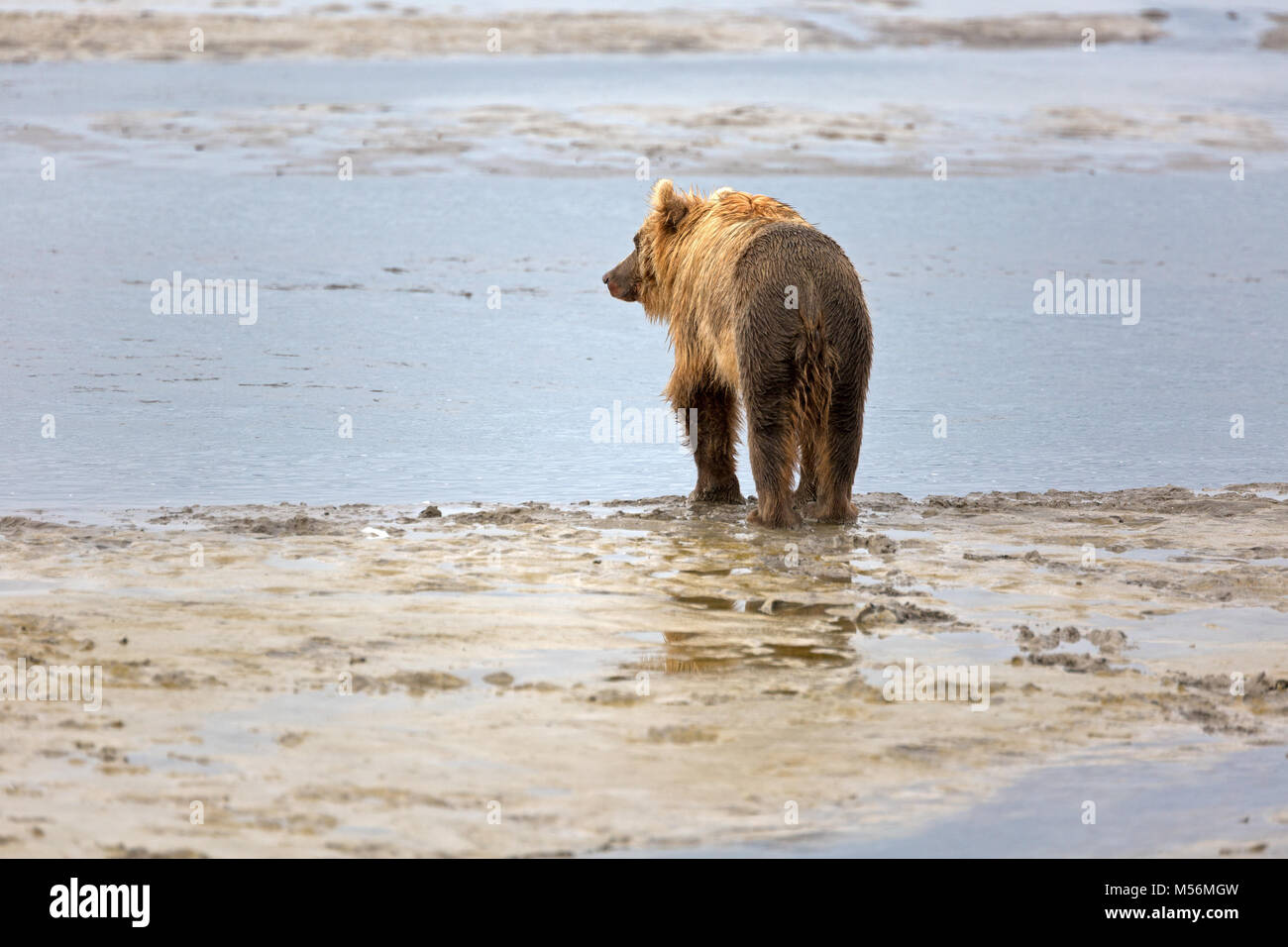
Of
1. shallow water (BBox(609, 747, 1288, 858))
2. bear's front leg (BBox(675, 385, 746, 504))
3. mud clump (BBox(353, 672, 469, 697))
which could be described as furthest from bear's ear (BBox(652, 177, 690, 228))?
shallow water (BBox(609, 747, 1288, 858))

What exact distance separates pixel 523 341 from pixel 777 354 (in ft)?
16.2

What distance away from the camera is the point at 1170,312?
46.1 feet

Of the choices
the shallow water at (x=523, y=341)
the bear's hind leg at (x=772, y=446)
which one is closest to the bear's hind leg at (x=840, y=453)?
the bear's hind leg at (x=772, y=446)

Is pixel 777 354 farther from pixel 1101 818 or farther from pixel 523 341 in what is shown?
pixel 523 341

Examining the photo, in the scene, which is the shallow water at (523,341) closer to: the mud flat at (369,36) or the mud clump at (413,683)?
the mud clump at (413,683)

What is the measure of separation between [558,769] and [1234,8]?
1683 inches

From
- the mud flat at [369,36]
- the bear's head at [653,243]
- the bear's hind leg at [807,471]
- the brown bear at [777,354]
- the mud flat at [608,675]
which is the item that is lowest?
the mud flat at [608,675]

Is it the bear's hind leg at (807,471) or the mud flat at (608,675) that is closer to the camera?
the mud flat at (608,675)

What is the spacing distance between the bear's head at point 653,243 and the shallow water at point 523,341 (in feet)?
3.21

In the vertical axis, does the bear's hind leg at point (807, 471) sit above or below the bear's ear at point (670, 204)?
below

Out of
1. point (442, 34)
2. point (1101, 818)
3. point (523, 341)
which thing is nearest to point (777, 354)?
point (1101, 818)

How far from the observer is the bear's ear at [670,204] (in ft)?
31.2

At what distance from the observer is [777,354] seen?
812 cm
